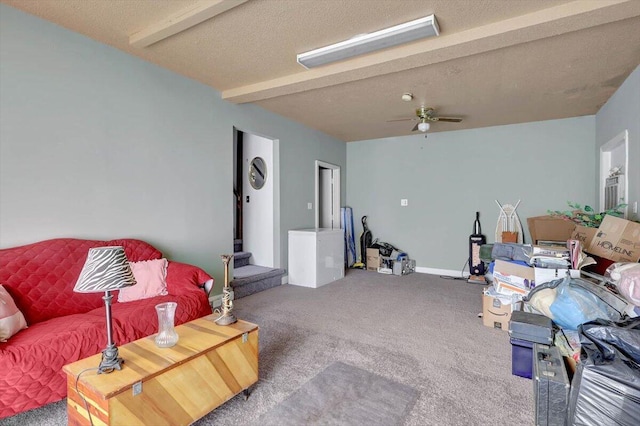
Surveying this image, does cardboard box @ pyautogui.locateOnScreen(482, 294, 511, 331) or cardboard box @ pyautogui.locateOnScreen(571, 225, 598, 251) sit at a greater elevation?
cardboard box @ pyautogui.locateOnScreen(571, 225, 598, 251)

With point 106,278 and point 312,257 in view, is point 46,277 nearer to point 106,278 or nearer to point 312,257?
point 106,278

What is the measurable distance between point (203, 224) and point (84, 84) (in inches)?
67.6

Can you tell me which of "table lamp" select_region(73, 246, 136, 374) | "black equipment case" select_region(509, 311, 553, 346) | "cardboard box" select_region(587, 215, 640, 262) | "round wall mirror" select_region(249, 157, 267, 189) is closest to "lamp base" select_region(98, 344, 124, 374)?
"table lamp" select_region(73, 246, 136, 374)

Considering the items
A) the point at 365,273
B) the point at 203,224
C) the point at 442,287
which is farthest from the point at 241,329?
the point at 365,273

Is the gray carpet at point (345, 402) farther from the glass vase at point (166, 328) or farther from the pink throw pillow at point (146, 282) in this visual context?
the pink throw pillow at point (146, 282)

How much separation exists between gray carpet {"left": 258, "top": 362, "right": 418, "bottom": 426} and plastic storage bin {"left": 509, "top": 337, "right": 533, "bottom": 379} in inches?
31.5

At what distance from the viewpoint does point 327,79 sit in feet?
10.7

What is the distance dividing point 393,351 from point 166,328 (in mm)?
1787

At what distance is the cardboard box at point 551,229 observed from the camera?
13.9 ft

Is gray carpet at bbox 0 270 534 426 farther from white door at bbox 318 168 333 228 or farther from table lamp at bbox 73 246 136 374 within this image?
white door at bbox 318 168 333 228

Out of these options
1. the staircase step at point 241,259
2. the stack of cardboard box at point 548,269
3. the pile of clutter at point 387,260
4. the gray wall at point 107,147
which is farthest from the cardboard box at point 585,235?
the staircase step at point 241,259

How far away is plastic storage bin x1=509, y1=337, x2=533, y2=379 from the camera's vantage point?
88.2 inches

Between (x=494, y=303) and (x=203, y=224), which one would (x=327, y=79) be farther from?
(x=494, y=303)

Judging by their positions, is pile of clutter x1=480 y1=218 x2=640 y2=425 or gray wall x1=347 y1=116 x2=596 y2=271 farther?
gray wall x1=347 y1=116 x2=596 y2=271
